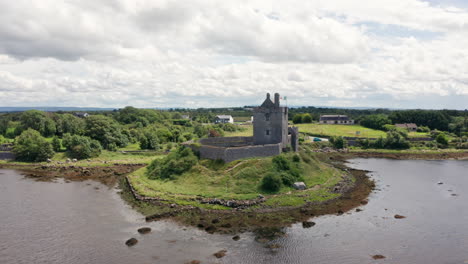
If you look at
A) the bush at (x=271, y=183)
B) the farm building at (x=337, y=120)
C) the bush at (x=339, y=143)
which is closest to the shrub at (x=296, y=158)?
the bush at (x=271, y=183)

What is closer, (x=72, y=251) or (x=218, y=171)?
(x=72, y=251)

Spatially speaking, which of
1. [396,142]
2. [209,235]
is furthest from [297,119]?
[209,235]

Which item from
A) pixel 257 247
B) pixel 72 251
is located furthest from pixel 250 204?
pixel 72 251

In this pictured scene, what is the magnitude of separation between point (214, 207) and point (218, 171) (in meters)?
8.12

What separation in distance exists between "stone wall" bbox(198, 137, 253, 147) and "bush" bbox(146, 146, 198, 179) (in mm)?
5273

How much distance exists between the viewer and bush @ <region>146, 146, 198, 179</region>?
42.3 meters

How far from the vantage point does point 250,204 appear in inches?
1302

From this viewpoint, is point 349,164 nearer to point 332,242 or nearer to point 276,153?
point 276,153

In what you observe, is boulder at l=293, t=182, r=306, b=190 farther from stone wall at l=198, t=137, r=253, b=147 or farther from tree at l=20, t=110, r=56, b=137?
tree at l=20, t=110, r=56, b=137

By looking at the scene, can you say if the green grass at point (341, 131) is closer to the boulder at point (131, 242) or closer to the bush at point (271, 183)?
the bush at point (271, 183)

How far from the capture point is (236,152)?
42.1 m

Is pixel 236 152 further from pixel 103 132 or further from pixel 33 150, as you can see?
pixel 33 150

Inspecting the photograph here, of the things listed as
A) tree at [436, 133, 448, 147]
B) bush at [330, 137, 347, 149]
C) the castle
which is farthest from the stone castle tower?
tree at [436, 133, 448, 147]

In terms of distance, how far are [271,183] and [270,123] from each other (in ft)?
42.9
